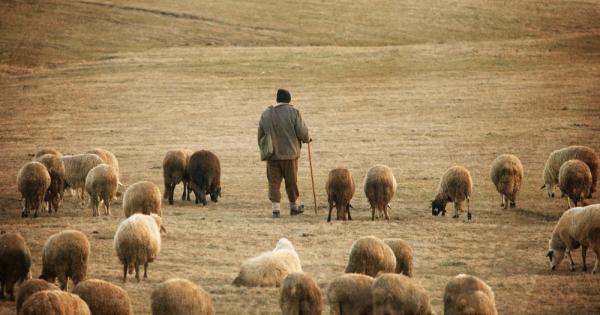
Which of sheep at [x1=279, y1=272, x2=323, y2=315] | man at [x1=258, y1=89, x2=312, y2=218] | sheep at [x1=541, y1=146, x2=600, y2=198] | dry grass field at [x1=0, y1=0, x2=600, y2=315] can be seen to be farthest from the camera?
sheep at [x1=541, y1=146, x2=600, y2=198]

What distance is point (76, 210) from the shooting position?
19672 millimetres

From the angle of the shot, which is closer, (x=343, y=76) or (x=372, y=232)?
(x=372, y=232)

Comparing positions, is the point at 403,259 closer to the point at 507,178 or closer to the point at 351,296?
the point at 351,296

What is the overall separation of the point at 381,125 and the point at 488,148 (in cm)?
535

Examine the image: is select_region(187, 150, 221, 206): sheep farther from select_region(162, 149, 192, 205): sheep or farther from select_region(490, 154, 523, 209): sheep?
select_region(490, 154, 523, 209): sheep

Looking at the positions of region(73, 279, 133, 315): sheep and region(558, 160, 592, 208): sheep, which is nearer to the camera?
region(73, 279, 133, 315): sheep

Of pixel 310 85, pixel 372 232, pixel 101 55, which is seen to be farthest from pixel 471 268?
pixel 101 55

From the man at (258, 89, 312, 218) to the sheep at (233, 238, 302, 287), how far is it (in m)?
5.48

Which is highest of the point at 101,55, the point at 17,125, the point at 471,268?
the point at 101,55

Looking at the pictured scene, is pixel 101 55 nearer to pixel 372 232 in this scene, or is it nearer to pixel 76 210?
pixel 76 210

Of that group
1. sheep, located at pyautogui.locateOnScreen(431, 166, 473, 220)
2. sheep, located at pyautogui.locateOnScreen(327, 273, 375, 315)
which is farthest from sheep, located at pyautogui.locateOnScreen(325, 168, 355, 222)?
sheep, located at pyautogui.locateOnScreen(327, 273, 375, 315)

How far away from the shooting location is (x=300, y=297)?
11367 millimetres

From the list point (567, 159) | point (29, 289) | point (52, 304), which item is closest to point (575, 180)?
point (567, 159)

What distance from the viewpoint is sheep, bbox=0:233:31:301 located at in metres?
12.8
